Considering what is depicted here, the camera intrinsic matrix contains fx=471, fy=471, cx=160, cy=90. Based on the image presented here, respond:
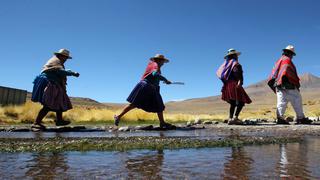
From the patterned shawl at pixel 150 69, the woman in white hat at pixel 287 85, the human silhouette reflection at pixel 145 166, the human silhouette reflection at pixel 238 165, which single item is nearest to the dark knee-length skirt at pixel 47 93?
the patterned shawl at pixel 150 69

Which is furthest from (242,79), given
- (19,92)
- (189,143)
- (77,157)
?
(19,92)

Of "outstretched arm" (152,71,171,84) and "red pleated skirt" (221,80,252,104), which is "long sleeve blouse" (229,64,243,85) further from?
"outstretched arm" (152,71,171,84)

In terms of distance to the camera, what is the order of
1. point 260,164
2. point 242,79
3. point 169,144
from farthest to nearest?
point 242,79 → point 169,144 → point 260,164

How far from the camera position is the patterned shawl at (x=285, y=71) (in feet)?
43.0

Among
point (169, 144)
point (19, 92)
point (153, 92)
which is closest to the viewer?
point (169, 144)

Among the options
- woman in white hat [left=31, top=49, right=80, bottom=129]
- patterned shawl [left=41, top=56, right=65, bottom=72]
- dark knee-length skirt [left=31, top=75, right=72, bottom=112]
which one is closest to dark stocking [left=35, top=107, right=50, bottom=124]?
woman in white hat [left=31, top=49, right=80, bottom=129]

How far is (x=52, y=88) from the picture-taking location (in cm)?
1170

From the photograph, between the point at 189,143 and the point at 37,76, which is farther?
the point at 37,76

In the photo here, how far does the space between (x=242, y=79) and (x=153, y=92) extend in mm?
2665

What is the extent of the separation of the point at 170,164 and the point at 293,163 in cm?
122

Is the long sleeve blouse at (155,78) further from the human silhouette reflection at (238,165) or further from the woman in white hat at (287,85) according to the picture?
the human silhouette reflection at (238,165)

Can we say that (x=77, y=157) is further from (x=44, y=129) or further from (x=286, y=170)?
(x=44, y=129)

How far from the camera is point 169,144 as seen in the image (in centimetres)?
669

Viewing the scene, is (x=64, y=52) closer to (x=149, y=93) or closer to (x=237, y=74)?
(x=149, y=93)
